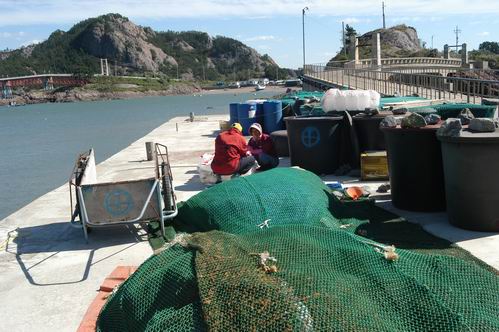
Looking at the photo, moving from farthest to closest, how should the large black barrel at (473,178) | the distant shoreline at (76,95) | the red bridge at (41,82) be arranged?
1. the red bridge at (41,82)
2. the distant shoreline at (76,95)
3. the large black barrel at (473,178)

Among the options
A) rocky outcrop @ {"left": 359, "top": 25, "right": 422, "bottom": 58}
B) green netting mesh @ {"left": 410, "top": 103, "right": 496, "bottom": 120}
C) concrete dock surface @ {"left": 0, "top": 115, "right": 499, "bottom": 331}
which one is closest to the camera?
concrete dock surface @ {"left": 0, "top": 115, "right": 499, "bottom": 331}

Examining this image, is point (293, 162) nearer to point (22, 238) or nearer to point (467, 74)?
point (22, 238)

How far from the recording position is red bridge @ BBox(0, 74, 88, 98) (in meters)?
178

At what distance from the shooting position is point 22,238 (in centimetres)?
734

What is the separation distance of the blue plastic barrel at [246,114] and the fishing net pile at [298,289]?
46.1ft

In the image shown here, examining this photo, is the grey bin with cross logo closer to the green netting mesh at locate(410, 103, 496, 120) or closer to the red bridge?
the green netting mesh at locate(410, 103, 496, 120)

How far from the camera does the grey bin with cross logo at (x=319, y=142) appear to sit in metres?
10.2

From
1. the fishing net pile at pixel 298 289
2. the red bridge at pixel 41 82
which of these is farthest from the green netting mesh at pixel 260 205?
the red bridge at pixel 41 82

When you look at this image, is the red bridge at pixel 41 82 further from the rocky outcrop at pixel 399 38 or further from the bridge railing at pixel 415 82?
the bridge railing at pixel 415 82

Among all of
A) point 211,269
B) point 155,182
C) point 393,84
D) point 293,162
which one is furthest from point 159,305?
point 393,84

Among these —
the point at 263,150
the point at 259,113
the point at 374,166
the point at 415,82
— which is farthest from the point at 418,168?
the point at 415,82

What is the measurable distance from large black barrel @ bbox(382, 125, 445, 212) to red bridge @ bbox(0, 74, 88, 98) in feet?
578

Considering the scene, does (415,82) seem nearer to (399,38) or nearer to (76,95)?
(399,38)

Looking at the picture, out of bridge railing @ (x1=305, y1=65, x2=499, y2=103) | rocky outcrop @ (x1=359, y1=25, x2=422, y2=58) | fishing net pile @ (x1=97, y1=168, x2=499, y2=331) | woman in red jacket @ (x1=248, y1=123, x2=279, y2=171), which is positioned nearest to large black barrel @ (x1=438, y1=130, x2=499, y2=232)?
fishing net pile @ (x1=97, y1=168, x2=499, y2=331)
